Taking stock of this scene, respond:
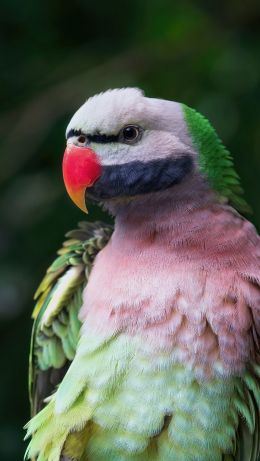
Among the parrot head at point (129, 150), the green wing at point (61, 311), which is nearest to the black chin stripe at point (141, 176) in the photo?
the parrot head at point (129, 150)

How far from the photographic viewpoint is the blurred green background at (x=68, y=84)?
304 centimetres

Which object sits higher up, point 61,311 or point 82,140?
point 82,140

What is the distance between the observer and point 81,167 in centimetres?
164

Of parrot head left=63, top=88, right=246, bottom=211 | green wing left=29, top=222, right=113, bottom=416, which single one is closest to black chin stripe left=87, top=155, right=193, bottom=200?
parrot head left=63, top=88, right=246, bottom=211

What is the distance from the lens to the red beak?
164 centimetres

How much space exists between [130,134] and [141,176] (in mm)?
89

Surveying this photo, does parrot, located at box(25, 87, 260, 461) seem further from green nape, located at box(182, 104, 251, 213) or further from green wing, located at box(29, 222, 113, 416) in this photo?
green wing, located at box(29, 222, 113, 416)

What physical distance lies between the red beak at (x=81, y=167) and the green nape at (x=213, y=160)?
0.73ft

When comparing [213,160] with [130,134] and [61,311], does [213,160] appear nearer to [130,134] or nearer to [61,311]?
[130,134]

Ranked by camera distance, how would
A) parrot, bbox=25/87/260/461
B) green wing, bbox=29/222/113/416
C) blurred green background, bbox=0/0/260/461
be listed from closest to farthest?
parrot, bbox=25/87/260/461 → green wing, bbox=29/222/113/416 → blurred green background, bbox=0/0/260/461

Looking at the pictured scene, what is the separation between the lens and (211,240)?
1.64 meters

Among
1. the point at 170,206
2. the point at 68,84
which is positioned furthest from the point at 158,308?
the point at 68,84

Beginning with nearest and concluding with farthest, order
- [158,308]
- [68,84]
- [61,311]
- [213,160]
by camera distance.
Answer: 1. [158,308]
2. [213,160]
3. [61,311]
4. [68,84]

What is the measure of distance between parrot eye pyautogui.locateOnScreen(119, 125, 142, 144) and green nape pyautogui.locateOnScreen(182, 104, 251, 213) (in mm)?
125
